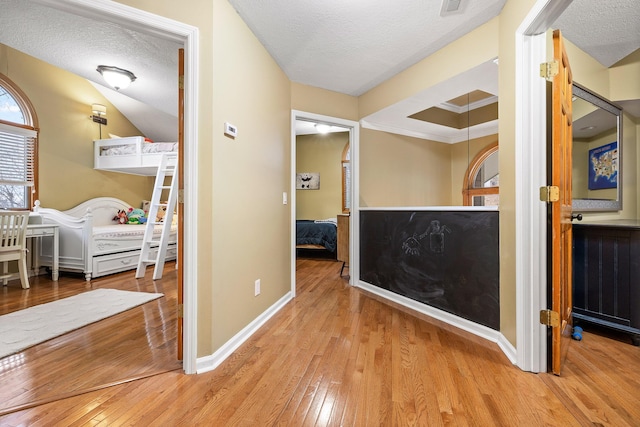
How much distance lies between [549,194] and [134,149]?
5.42m

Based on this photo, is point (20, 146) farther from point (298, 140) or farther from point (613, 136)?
point (613, 136)

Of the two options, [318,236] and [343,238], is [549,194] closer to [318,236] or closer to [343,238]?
[343,238]

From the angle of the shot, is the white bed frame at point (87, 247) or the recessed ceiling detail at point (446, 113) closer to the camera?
the recessed ceiling detail at point (446, 113)

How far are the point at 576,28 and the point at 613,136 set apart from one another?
1128 mm

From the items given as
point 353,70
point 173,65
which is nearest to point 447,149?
point 353,70

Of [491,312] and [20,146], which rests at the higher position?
[20,146]

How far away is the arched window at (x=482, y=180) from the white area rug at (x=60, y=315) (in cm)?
458

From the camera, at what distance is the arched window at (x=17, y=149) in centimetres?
384

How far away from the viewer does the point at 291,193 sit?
3.01 metres

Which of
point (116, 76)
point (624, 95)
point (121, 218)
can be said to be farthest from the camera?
point (121, 218)

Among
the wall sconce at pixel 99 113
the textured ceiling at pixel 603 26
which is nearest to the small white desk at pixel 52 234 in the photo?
the wall sconce at pixel 99 113

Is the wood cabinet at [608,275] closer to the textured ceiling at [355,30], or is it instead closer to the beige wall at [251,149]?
the beige wall at [251,149]

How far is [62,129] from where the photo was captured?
14.6 feet

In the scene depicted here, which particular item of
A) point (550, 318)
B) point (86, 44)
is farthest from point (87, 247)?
point (550, 318)
